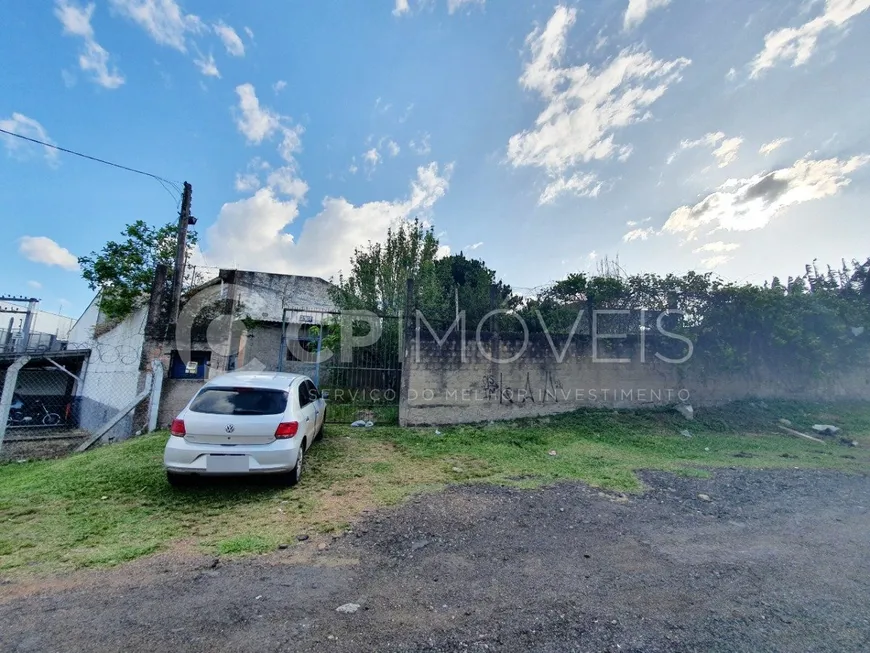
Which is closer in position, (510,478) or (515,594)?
(515,594)

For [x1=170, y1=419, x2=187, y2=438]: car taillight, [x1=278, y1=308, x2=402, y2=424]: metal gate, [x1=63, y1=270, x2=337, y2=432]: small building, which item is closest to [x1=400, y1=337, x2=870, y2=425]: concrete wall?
[x1=278, y1=308, x2=402, y2=424]: metal gate

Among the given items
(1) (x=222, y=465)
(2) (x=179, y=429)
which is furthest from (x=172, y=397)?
(1) (x=222, y=465)

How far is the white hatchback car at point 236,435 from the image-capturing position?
13.3 ft

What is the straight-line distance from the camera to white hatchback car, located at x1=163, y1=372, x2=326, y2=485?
13.3 feet

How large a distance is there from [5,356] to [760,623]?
16.5 m

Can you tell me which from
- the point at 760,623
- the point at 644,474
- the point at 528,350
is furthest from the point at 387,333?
the point at 760,623

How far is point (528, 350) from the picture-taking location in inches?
325

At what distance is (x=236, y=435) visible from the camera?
4109 millimetres

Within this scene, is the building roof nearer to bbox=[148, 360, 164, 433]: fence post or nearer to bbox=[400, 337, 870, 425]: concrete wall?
bbox=[148, 360, 164, 433]: fence post

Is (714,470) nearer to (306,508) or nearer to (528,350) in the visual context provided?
(528,350)

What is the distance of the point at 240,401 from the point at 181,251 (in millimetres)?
5722

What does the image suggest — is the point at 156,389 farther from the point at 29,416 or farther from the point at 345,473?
the point at 29,416

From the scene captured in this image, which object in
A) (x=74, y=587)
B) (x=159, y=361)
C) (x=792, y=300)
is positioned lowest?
(x=74, y=587)

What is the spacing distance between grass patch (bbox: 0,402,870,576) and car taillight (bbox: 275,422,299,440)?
65 centimetres
